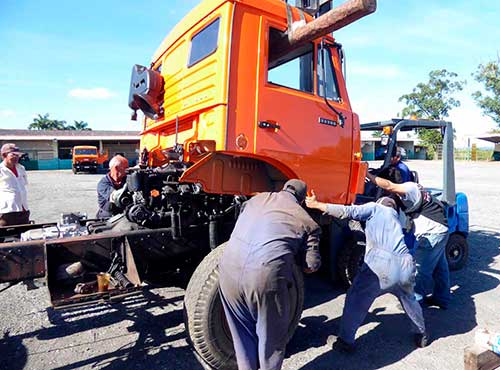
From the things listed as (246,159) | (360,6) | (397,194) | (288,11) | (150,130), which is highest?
(288,11)

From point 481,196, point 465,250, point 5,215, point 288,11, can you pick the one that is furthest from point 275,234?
point 481,196

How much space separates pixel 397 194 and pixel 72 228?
3575 millimetres

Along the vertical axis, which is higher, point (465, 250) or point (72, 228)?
point (72, 228)

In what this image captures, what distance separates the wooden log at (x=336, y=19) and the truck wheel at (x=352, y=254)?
2.41 metres

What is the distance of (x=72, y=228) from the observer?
3.88m

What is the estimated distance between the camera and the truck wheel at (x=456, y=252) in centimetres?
571

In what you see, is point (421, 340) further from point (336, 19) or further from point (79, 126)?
point (79, 126)

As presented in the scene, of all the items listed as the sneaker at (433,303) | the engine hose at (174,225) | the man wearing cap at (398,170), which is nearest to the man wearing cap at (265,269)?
the engine hose at (174,225)

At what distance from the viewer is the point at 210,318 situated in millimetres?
2945

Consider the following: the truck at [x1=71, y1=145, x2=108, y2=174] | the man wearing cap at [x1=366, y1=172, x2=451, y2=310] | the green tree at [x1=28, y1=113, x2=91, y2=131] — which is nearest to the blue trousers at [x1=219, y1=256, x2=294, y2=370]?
the man wearing cap at [x1=366, y1=172, x2=451, y2=310]

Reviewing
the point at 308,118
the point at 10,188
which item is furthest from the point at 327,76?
the point at 10,188

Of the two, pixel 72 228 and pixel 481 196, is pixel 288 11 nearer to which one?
pixel 72 228

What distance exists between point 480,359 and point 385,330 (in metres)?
1.68

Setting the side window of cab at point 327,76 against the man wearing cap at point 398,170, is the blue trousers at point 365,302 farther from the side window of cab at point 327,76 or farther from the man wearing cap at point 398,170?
the man wearing cap at point 398,170
